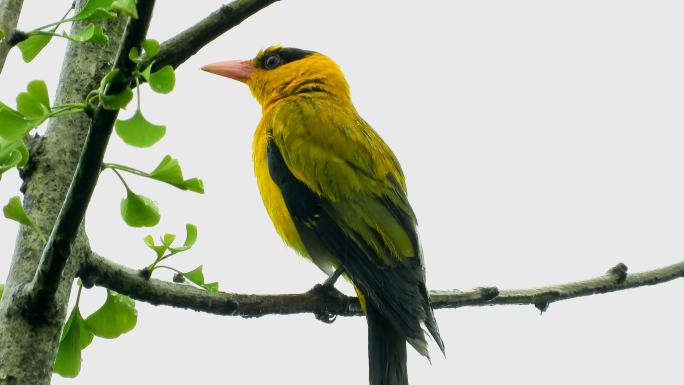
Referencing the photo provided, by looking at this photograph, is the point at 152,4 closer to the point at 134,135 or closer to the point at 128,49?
the point at 128,49

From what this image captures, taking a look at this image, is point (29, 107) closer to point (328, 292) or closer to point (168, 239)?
point (168, 239)

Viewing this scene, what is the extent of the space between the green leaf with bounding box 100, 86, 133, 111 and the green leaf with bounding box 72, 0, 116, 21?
431mm

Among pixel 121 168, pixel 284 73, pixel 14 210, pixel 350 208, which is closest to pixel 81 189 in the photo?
pixel 121 168

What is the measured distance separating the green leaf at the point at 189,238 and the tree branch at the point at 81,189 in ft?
1.26

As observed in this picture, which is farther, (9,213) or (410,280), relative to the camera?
(410,280)

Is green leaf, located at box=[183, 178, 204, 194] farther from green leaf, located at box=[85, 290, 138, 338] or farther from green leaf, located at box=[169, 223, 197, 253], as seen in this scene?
green leaf, located at box=[85, 290, 138, 338]

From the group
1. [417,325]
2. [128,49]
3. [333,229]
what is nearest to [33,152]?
[128,49]

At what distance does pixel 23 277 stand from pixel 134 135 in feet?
1.77

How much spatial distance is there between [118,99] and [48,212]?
0.69m

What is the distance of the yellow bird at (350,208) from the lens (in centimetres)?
380

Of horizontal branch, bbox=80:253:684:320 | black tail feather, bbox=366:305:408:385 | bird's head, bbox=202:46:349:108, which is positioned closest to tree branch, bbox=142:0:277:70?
horizontal branch, bbox=80:253:684:320

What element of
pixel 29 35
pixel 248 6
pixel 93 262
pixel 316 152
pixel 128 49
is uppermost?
pixel 316 152

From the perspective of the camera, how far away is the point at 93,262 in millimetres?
2162

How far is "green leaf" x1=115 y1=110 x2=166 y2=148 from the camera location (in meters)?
1.55
